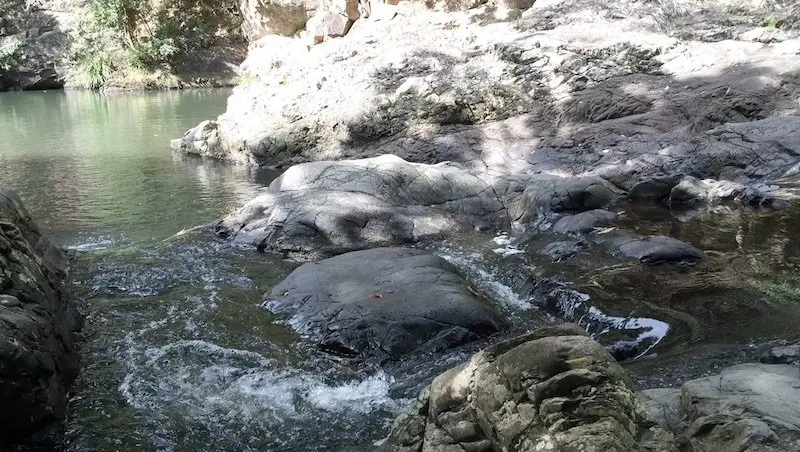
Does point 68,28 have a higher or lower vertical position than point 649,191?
higher

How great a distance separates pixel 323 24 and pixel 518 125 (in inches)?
473

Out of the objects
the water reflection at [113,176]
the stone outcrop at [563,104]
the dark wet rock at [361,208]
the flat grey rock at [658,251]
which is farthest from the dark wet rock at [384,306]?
the stone outcrop at [563,104]

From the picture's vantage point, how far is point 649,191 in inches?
373

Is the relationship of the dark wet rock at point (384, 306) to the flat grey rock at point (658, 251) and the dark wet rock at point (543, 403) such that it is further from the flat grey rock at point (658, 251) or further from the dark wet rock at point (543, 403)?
the dark wet rock at point (543, 403)

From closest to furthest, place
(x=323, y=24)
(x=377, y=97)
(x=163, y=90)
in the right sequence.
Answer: (x=377, y=97) → (x=323, y=24) → (x=163, y=90)

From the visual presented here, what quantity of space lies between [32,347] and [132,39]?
31.1m

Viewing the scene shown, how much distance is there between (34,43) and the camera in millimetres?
31766

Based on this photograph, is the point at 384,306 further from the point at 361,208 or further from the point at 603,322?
the point at 361,208

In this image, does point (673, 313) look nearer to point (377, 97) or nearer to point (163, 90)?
point (377, 97)

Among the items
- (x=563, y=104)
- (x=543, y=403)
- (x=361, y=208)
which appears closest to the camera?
(x=543, y=403)

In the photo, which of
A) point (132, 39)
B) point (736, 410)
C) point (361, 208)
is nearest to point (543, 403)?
point (736, 410)

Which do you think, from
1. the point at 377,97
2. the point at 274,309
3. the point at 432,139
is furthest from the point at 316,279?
the point at 377,97

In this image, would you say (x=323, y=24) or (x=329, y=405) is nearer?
(x=329, y=405)

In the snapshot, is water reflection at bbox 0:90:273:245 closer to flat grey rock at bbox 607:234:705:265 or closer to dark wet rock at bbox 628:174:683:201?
flat grey rock at bbox 607:234:705:265
